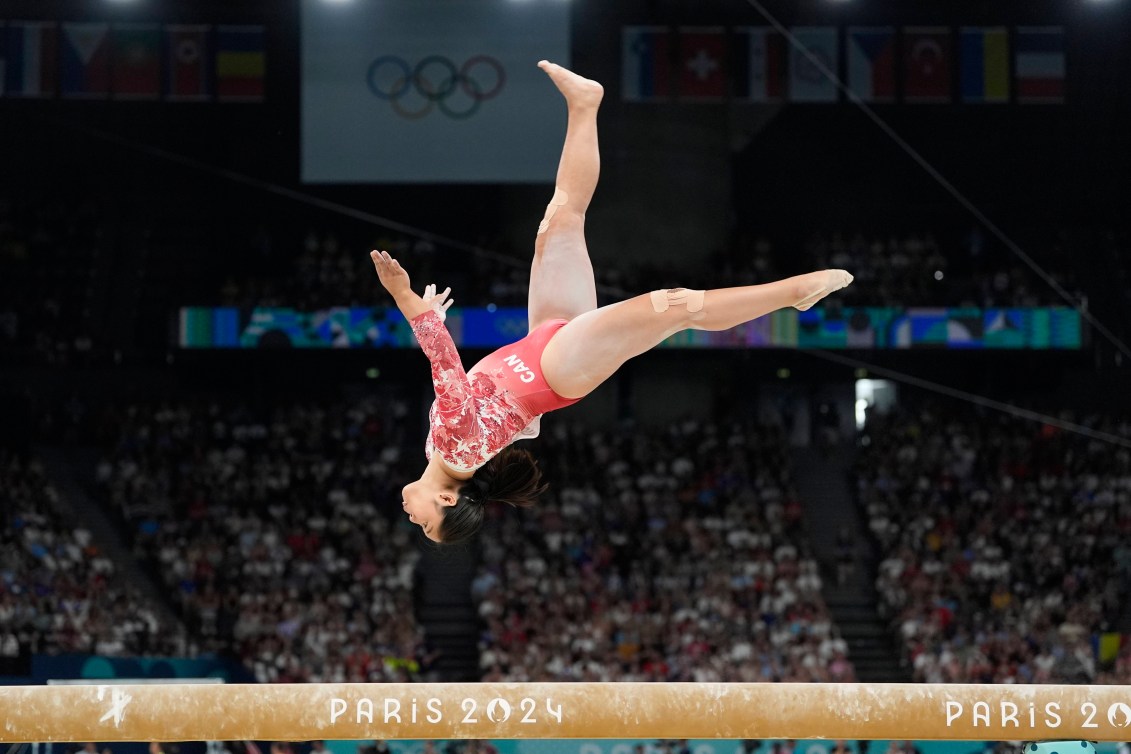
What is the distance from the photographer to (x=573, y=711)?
22.8 feet

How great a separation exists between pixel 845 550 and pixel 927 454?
250 centimetres

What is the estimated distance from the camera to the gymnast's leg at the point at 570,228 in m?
6.91

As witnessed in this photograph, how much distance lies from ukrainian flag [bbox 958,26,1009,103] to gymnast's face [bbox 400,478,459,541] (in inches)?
805

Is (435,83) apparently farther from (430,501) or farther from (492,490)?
(430,501)

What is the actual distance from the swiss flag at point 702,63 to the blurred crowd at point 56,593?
12.5 m

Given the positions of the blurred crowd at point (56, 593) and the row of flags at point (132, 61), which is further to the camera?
the row of flags at point (132, 61)

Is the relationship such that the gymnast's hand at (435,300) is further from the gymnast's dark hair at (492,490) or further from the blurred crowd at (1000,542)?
the blurred crowd at (1000,542)

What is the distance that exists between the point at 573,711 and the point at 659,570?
43.9 feet

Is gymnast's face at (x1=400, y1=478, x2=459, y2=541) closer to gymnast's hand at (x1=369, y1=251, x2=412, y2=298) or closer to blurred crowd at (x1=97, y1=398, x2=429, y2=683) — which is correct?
gymnast's hand at (x1=369, y1=251, x2=412, y2=298)

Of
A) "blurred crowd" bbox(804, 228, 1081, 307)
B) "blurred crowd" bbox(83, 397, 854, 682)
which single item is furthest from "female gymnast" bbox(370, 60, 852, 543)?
"blurred crowd" bbox(804, 228, 1081, 307)

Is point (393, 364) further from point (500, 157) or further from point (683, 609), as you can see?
point (683, 609)

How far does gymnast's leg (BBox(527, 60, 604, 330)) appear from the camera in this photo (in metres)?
6.91

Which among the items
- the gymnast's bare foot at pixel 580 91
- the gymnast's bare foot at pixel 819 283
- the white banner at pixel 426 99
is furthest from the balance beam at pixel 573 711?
the white banner at pixel 426 99

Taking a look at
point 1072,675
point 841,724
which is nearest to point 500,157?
point 1072,675
